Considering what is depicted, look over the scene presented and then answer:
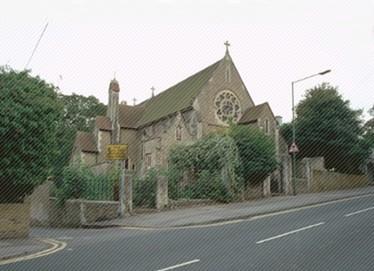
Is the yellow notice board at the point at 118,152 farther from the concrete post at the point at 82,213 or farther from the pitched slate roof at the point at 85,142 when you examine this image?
the pitched slate roof at the point at 85,142

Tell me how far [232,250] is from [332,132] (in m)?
33.4

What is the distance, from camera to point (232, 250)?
37.0 feet

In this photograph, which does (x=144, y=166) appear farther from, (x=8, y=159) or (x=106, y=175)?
(x=8, y=159)

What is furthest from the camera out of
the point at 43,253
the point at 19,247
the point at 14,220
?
→ the point at 14,220

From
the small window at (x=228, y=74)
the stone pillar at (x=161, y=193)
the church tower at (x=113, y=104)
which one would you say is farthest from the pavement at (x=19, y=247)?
the church tower at (x=113, y=104)

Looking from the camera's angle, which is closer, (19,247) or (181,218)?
(19,247)

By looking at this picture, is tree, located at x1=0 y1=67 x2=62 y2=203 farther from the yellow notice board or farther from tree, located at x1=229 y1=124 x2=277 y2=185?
tree, located at x1=229 y1=124 x2=277 y2=185

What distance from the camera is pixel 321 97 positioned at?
43.8 meters

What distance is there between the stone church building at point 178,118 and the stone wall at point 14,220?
1830cm

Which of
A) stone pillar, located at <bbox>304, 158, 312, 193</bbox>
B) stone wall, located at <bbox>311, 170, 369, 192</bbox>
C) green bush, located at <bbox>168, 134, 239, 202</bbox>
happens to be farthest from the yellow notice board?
stone wall, located at <bbox>311, 170, 369, 192</bbox>

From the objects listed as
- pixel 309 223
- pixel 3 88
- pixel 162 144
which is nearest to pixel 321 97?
pixel 162 144

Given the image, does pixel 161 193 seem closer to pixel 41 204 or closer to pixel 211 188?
pixel 211 188

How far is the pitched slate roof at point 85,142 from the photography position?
48506 mm

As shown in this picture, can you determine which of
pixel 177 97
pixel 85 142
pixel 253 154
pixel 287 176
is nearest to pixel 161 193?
pixel 253 154
